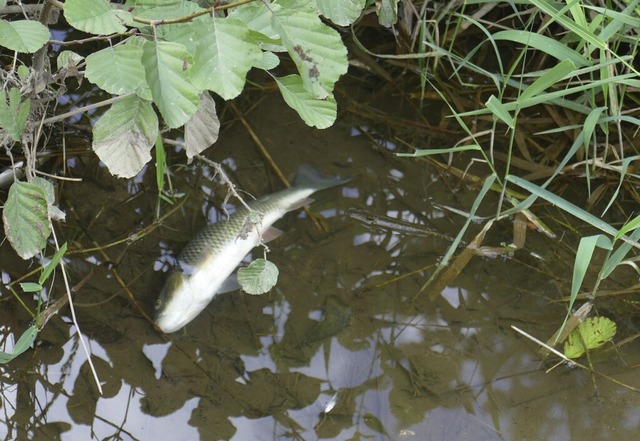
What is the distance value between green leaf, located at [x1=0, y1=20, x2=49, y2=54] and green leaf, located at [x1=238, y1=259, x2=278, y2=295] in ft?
2.78

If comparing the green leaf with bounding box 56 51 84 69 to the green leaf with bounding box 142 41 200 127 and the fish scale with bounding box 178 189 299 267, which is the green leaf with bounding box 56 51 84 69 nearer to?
the green leaf with bounding box 142 41 200 127

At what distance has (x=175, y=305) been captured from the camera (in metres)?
2.87

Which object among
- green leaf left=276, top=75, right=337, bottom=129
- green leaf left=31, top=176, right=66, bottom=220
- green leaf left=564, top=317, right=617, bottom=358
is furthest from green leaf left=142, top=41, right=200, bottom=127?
green leaf left=564, top=317, right=617, bottom=358

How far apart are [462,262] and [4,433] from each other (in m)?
1.99

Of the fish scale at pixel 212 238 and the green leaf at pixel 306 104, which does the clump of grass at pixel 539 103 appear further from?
the green leaf at pixel 306 104

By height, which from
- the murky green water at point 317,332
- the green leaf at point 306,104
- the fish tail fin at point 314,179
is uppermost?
the green leaf at point 306,104

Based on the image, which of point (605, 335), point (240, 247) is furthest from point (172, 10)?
point (605, 335)

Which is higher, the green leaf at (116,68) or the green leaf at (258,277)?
the green leaf at (116,68)

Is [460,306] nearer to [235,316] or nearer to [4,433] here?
[235,316]

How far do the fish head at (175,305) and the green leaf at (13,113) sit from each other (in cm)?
113

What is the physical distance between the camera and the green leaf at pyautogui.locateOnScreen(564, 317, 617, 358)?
2.84 metres

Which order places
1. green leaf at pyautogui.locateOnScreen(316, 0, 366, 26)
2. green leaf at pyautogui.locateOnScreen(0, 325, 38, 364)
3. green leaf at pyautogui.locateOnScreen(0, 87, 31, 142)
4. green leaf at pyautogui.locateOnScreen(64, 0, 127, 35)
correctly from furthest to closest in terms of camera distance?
green leaf at pyautogui.locateOnScreen(0, 325, 38, 364)
green leaf at pyautogui.locateOnScreen(0, 87, 31, 142)
green leaf at pyautogui.locateOnScreen(316, 0, 366, 26)
green leaf at pyautogui.locateOnScreen(64, 0, 127, 35)

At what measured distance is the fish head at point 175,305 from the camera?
9.44 feet

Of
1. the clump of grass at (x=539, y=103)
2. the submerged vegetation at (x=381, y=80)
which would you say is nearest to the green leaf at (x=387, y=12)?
the submerged vegetation at (x=381, y=80)
